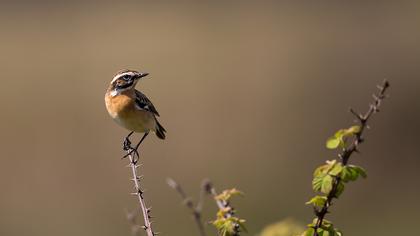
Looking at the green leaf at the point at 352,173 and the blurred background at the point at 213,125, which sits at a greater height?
the blurred background at the point at 213,125

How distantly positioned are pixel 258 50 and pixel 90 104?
185 inches

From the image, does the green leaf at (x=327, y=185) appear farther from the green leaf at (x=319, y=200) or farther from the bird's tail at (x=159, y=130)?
the bird's tail at (x=159, y=130)

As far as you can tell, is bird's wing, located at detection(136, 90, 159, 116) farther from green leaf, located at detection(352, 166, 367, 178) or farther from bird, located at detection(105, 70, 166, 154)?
green leaf, located at detection(352, 166, 367, 178)

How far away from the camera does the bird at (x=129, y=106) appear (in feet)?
19.7

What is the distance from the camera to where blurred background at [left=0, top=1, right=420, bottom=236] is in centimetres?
1602

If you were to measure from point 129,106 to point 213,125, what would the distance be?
35.6 ft

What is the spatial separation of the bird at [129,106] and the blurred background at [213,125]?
8.02 m

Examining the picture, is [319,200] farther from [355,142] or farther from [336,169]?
[355,142]

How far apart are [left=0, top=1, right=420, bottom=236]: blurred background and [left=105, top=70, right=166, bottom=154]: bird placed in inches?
316

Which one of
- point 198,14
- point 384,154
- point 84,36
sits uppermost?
point 198,14

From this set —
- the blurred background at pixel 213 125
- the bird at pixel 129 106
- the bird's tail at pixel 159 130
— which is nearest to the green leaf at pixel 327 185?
the bird at pixel 129 106

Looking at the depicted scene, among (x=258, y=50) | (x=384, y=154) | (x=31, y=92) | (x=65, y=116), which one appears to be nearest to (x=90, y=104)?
(x=65, y=116)

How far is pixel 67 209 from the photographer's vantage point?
16.1 m

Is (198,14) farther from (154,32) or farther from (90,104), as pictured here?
(90,104)
